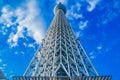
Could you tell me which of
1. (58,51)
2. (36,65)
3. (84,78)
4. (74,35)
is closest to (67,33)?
(74,35)

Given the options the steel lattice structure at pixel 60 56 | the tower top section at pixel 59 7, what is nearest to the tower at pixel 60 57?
the steel lattice structure at pixel 60 56

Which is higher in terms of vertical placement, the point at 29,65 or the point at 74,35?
the point at 74,35

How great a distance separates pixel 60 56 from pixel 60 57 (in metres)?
0.48

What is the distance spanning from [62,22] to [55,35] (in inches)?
306

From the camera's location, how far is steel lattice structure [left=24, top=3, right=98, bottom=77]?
175 feet

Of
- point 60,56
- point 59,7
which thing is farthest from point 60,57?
point 59,7

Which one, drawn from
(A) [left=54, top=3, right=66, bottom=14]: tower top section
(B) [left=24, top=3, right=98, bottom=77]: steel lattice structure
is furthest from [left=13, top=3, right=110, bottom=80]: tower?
(A) [left=54, top=3, right=66, bottom=14]: tower top section

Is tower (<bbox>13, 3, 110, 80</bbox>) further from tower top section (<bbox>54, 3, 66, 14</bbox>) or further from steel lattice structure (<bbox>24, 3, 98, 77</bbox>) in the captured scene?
tower top section (<bbox>54, 3, 66, 14</bbox>)

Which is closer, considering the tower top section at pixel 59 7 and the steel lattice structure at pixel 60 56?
the steel lattice structure at pixel 60 56

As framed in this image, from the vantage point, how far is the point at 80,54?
60.6m

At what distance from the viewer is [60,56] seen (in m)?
57.5

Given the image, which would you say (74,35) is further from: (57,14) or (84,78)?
(84,78)

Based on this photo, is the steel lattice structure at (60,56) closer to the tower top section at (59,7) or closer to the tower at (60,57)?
the tower at (60,57)

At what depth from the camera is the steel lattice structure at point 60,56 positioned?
175 ft
